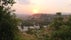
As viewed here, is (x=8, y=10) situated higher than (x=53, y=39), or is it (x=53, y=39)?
(x=8, y=10)

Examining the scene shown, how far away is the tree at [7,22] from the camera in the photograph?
804 centimetres

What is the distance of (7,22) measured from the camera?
8.10m

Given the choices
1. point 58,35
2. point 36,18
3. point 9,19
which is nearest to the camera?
point 58,35

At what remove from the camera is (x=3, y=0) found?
8.41 metres

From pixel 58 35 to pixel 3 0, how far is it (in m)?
2.58

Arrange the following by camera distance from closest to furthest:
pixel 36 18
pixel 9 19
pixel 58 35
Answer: pixel 58 35, pixel 9 19, pixel 36 18

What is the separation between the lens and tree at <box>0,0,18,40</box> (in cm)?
804

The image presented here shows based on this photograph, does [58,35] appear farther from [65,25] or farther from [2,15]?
[2,15]

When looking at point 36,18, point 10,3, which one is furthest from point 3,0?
point 36,18

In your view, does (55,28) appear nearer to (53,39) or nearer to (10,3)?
(53,39)

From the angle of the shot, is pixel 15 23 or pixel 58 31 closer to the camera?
pixel 58 31

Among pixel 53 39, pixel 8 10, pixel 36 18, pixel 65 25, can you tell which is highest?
pixel 8 10

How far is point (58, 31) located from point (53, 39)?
37 centimetres

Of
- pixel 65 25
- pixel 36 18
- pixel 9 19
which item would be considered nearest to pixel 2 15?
pixel 9 19
